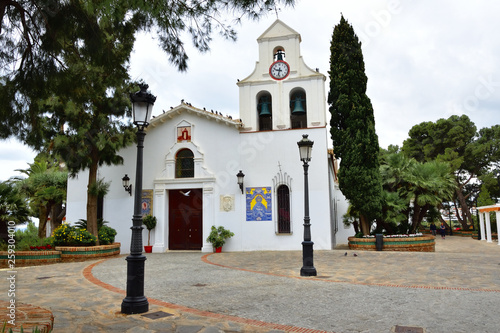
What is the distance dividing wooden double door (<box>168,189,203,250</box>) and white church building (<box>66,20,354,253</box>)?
0.05m

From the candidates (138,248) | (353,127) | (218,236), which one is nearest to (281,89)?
(353,127)

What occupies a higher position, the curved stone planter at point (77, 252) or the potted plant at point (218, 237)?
the potted plant at point (218, 237)

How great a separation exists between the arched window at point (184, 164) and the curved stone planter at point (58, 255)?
4324 mm

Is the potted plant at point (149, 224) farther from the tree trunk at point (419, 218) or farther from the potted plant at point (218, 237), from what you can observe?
the tree trunk at point (419, 218)

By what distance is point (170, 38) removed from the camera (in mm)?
6465

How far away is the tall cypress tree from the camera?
51.1ft

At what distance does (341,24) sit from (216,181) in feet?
30.4

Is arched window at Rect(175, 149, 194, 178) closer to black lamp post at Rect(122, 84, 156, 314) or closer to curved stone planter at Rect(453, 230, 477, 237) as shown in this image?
black lamp post at Rect(122, 84, 156, 314)

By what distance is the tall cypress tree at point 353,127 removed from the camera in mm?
A: 15586

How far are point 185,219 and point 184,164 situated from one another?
100.0 inches

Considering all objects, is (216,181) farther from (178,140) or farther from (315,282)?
(315,282)

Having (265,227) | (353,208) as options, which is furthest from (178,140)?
(353,208)

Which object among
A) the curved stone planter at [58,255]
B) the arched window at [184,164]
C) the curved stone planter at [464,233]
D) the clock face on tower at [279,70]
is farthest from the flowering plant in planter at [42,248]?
the curved stone planter at [464,233]

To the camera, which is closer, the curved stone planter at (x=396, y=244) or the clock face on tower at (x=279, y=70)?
the curved stone planter at (x=396, y=244)
